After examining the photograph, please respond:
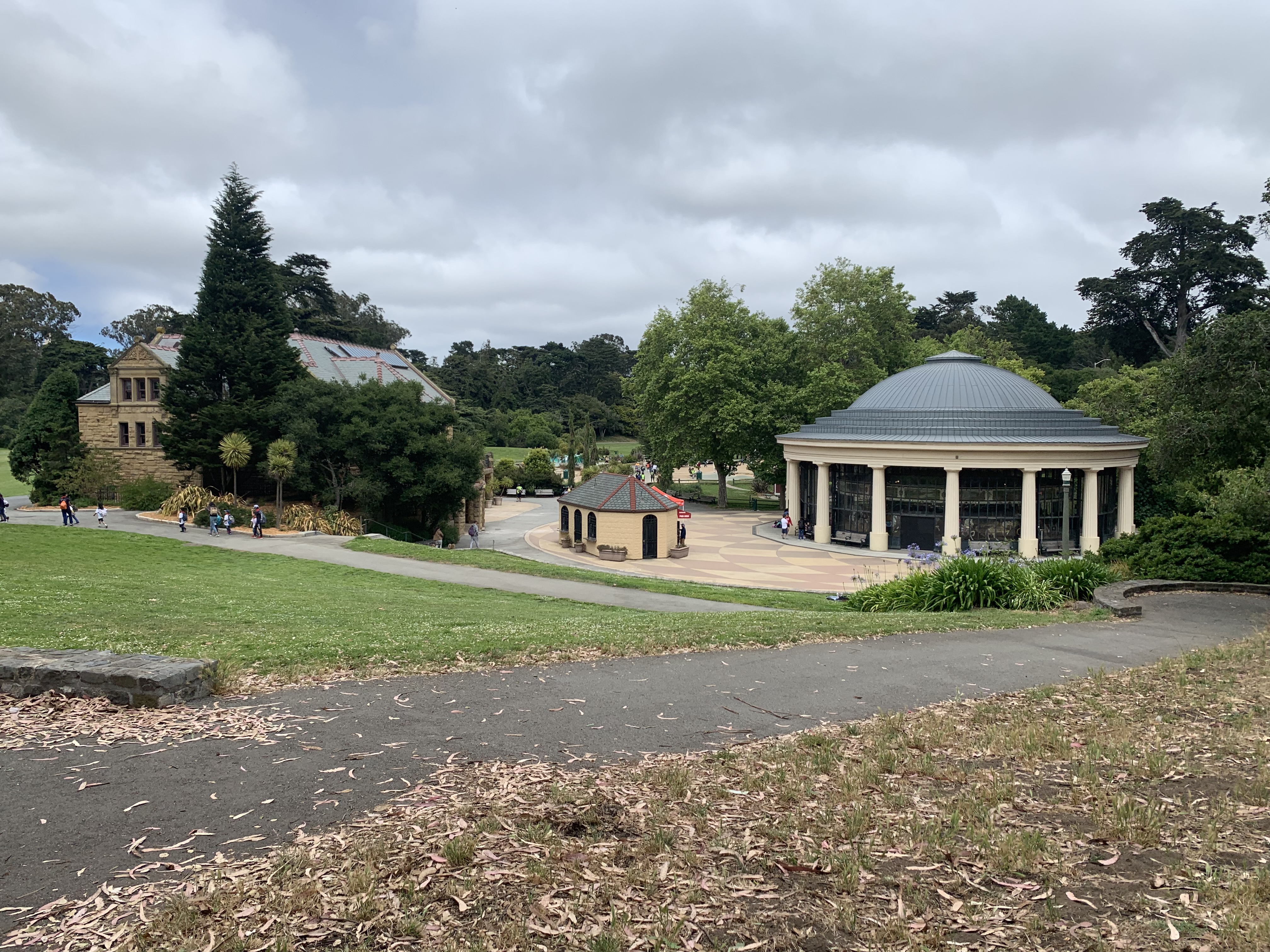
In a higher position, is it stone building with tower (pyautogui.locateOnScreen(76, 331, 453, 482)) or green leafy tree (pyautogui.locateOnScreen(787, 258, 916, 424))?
green leafy tree (pyautogui.locateOnScreen(787, 258, 916, 424))

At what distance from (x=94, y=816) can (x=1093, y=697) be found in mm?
9630

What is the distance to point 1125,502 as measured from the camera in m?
39.4

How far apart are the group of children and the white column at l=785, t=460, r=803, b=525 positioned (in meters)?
26.2

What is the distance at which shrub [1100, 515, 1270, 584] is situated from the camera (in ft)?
64.2

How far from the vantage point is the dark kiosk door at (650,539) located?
119 feet

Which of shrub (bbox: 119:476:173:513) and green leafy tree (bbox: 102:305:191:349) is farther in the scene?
green leafy tree (bbox: 102:305:191:349)

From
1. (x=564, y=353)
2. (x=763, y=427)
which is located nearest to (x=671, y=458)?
(x=763, y=427)

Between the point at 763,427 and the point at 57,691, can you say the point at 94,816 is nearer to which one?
the point at 57,691

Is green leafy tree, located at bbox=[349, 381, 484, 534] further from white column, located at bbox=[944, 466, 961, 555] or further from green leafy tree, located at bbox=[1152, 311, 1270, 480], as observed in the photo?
green leafy tree, located at bbox=[1152, 311, 1270, 480]

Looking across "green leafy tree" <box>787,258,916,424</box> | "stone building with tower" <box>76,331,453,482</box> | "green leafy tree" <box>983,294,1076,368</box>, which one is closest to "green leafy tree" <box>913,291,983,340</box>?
"green leafy tree" <box>983,294,1076,368</box>

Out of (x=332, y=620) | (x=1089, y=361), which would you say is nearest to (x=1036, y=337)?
(x=1089, y=361)

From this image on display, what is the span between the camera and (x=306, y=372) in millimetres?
42031

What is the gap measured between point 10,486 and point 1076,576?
186 feet

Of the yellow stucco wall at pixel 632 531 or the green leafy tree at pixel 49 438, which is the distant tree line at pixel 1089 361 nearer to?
the yellow stucco wall at pixel 632 531
